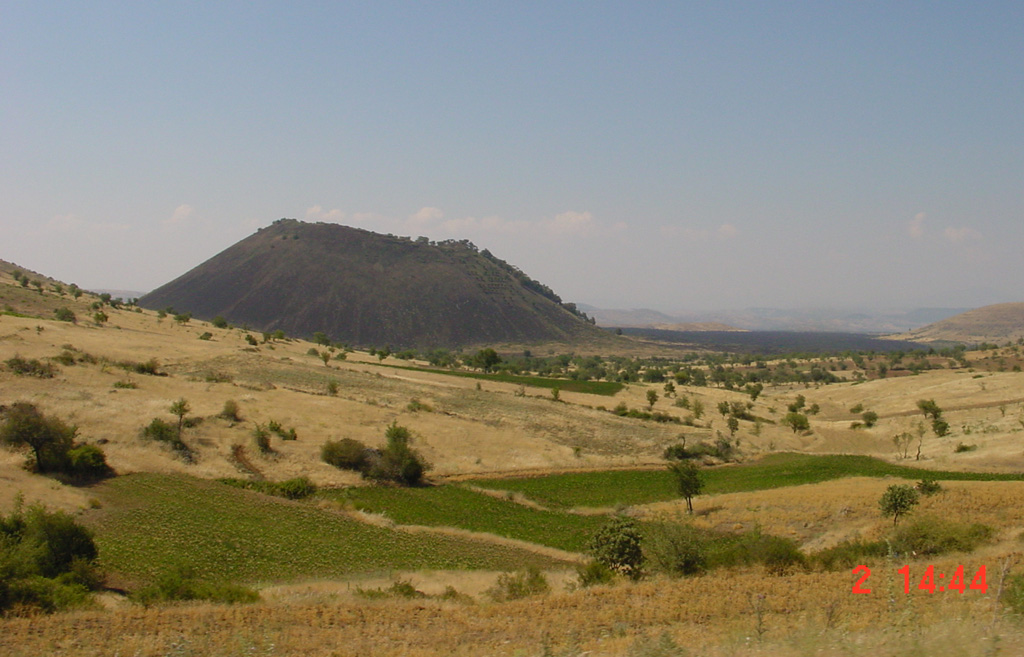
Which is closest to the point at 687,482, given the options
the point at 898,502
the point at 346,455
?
the point at 898,502

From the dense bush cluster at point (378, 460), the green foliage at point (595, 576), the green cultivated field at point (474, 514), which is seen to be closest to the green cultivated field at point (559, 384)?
the dense bush cluster at point (378, 460)

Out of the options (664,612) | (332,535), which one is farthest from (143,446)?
(664,612)

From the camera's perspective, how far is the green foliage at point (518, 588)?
19667mm

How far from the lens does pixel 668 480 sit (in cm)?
4838

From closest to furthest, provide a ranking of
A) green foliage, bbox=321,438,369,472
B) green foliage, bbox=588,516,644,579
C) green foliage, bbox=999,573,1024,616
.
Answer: green foliage, bbox=999,573,1024,616
green foliage, bbox=588,516,644,579
green foliage, bbox=321,438,369,472

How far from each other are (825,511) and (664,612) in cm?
2069

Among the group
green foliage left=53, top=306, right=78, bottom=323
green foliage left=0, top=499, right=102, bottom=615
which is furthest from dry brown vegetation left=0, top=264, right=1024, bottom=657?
green foliage left=53, top=306, right=78, bottom=323

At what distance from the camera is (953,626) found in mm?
11398

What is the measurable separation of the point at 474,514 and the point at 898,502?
2234 centimetres

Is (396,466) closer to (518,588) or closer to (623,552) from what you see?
(623,552)

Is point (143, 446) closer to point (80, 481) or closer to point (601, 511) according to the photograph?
point (80, 481)

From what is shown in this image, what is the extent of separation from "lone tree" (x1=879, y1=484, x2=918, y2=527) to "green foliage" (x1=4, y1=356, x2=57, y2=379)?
6040cm
